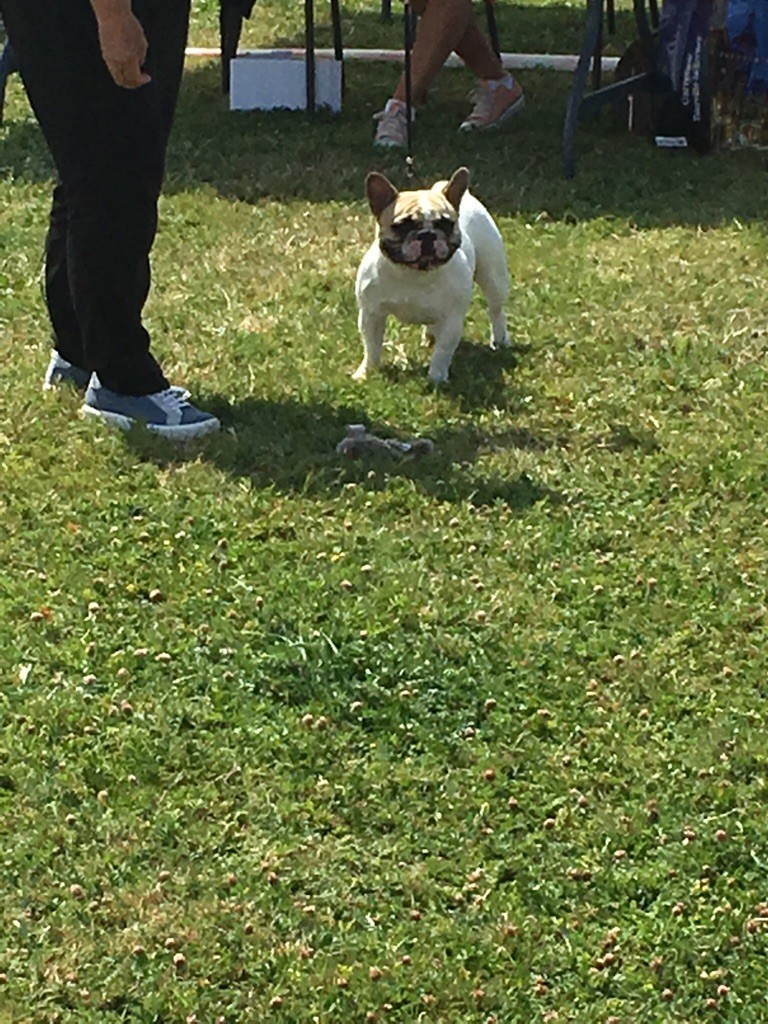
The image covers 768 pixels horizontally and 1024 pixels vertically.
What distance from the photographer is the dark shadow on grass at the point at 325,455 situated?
4391 mm

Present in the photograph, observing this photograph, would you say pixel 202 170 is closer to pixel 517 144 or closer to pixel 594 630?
pixel 517 144

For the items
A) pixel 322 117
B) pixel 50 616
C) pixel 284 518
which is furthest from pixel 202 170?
pixel 50 616

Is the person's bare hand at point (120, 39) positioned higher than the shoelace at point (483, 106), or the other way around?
the person's bare hand at point (120, 39)

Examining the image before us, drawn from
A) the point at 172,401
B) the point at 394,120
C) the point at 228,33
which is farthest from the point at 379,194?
the point at 228,33

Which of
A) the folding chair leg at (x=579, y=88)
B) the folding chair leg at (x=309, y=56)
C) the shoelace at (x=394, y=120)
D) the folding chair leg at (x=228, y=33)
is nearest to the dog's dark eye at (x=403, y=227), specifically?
the folding chair leg at (x=579, y=88)

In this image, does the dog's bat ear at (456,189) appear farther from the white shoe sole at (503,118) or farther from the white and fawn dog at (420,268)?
the white shoe sole at (503,118)

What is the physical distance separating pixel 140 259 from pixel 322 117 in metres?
4.28

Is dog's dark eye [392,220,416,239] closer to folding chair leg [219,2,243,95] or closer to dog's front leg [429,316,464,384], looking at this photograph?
dog's front leg [429,316,464,384]

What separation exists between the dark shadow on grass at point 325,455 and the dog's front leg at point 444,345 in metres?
0.35

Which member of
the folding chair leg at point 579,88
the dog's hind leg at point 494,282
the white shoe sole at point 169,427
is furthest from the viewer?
the folding chair leg at point 579,88

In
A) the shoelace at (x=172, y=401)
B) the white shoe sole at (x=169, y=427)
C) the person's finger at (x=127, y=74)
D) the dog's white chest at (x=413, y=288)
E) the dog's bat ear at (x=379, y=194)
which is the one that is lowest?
the white shoe sole at (x=169, y=427)

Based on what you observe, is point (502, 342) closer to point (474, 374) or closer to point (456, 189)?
point (474, 374)

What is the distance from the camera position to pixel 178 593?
151 inches

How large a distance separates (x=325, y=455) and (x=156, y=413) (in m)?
0.49
